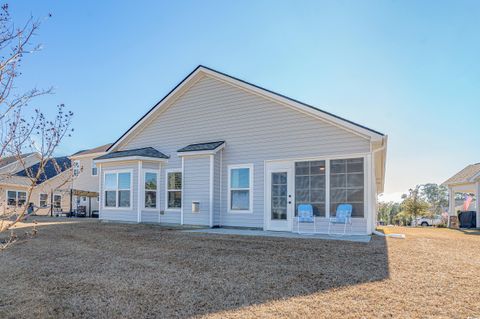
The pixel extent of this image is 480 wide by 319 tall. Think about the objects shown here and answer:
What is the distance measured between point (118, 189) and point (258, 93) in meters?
7.15

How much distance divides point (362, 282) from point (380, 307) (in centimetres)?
96

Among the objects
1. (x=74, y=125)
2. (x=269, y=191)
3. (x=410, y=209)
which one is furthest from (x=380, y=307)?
(x=410, y=209)

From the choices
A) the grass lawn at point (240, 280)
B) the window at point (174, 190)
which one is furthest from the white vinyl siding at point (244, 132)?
the grass lawn at point (240, 280)

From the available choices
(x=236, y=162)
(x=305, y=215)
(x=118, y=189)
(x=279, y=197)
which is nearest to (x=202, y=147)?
(x=236, y=162)

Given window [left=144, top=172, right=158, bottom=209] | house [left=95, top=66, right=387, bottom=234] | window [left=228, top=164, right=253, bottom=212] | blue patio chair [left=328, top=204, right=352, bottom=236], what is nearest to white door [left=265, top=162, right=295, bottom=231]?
house [left=95, top=66, right=387, bottom=234]

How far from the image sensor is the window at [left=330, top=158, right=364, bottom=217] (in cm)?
985

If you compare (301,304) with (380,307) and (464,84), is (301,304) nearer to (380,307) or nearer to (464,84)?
(380,307)

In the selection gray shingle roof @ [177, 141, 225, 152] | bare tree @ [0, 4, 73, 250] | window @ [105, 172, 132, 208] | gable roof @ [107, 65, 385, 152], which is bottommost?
window @ [105, 172, 132, 208]

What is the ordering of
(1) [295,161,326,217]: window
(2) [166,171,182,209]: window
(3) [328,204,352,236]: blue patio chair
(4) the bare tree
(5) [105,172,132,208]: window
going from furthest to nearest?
(5) [105,172,132,208]: window < (2) [166,171,182,209]: window < (1) [295,161,326,217]: window < (3) [328,204,352,236]: blue patio chair < (4) the bare tree

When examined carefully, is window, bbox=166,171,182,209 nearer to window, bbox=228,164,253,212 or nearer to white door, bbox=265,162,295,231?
window, bbox=228,164,253,212

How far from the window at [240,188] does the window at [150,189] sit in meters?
3.49

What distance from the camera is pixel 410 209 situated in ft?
118

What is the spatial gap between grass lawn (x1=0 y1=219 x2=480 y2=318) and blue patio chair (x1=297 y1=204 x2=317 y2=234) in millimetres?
1863

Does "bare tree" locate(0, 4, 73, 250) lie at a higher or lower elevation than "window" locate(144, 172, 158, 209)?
higher
